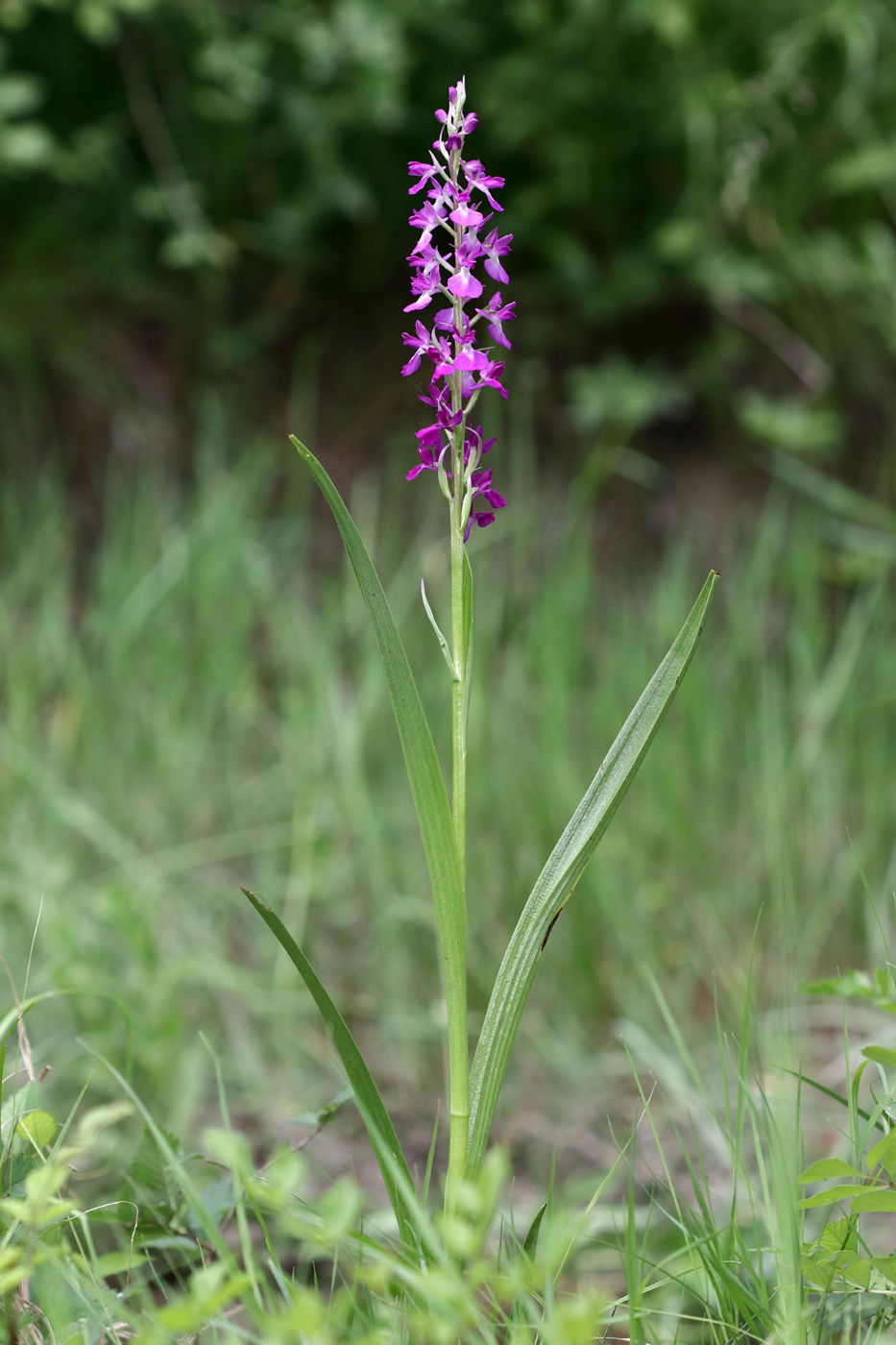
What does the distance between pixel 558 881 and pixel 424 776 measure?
0.38ft

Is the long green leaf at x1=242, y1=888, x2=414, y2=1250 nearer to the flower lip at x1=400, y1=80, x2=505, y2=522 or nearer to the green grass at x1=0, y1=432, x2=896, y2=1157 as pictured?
the flower lip at x1=400, y1=80, x2=505, y2=522

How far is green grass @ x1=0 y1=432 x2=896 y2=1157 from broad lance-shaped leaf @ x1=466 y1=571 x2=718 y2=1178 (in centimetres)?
70

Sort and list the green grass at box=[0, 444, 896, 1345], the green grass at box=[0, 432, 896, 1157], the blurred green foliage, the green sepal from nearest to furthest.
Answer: the green sepal
the green grass at box=[0, 444, 896, 1345]
the green grass at box=[0, 432, 896, 1157]
the blurred green foliage

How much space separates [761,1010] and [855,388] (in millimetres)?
1943

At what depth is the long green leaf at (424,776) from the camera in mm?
706

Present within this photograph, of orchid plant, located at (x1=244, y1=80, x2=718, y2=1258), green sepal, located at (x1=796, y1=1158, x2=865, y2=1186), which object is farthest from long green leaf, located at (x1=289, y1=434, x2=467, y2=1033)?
green sepal, located at (x1=796, y1=1158, x2=865, y2=1186)

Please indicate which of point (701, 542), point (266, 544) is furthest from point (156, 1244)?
point (701, 542)

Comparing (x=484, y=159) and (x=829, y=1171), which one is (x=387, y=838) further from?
(x=484, y=159)

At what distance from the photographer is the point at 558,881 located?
71cm

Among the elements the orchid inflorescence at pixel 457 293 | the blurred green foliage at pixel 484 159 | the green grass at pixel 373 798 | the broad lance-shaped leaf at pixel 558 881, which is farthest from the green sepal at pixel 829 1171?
the blurred green foliage at pixel 484 159

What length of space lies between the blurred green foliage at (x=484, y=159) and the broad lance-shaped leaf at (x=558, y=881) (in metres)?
2.02

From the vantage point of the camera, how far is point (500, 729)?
208 centimetres

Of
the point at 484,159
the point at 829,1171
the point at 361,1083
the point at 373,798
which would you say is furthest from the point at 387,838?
the point at 484,159

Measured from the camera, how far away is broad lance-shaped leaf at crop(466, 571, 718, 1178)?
Answer: 0.71 metres
